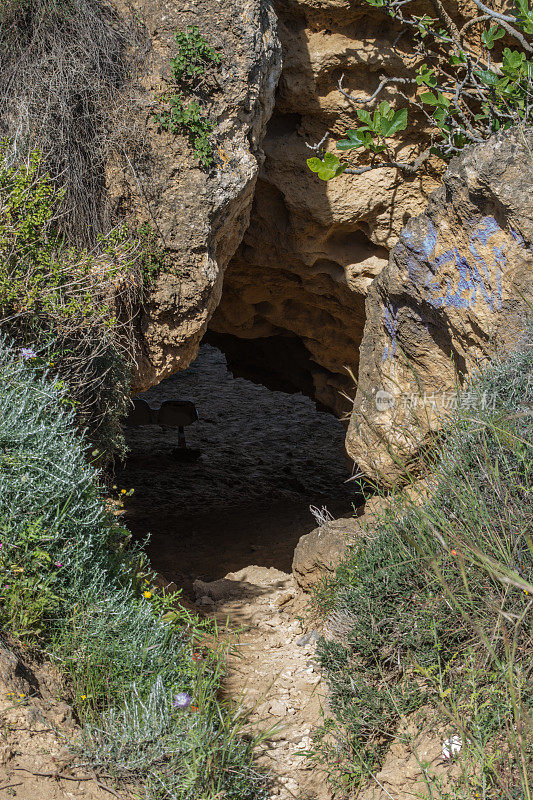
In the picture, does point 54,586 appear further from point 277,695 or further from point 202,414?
point 202,414

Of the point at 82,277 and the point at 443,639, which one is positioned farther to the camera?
the point at 82,277

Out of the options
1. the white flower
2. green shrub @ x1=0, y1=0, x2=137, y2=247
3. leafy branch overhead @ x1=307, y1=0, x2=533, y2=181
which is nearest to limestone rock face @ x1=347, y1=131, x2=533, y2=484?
leafy branch overhead @ x1=307, y1=0, x2=533, y2=181

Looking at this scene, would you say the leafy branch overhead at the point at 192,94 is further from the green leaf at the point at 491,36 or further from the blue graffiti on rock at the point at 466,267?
the green leaf at the point at 491,36

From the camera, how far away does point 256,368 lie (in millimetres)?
8734

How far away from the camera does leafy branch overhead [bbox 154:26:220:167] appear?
13.9 feet

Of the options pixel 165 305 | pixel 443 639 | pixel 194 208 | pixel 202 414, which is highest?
pixel 194 208

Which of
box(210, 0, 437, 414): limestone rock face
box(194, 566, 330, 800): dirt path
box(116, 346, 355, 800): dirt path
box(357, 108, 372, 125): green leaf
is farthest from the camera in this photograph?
box(210, 0, 437, 414): limestone rock face

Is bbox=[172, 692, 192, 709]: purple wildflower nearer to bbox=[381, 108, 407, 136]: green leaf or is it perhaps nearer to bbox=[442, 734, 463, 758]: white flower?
bbox=[442, 734, 463, 758]: white flower

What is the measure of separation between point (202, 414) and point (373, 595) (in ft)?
26.3

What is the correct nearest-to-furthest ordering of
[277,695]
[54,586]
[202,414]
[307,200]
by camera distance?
[54,586] < [277,695] < [307,200] < [202,414]

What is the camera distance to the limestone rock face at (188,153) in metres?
4.28

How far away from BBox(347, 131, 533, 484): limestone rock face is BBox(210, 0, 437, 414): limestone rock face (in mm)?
1302

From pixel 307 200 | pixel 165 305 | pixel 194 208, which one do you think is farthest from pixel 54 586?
pixel 307 200

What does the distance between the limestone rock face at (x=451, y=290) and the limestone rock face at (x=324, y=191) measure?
1302 mm
